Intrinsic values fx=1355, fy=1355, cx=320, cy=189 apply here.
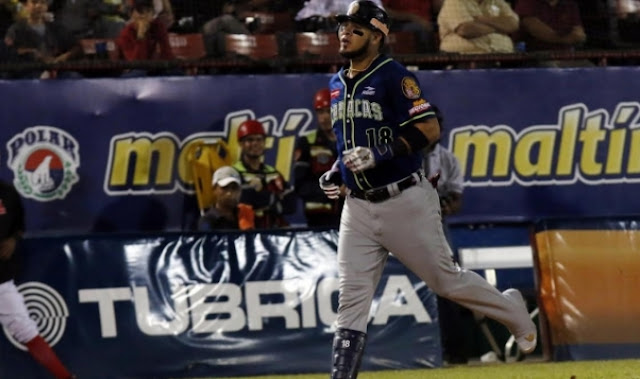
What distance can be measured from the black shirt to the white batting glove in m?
3.89

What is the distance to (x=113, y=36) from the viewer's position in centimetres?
1224

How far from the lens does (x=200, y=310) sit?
10.2 meters

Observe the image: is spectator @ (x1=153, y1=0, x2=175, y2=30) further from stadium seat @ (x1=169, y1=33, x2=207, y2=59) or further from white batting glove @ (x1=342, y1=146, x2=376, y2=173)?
white batting glove @ (x1=342, y1=146, x2=376, y2=173)

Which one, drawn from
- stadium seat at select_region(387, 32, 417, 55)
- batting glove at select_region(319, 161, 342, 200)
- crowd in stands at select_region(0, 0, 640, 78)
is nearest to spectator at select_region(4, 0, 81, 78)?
crowd in stands at select_region(0, 0, 640, 78)

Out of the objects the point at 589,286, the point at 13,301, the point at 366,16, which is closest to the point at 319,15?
the point at 589,286

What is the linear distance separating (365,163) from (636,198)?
6.56 metres

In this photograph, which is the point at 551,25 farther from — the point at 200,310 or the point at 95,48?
the point at 200,310

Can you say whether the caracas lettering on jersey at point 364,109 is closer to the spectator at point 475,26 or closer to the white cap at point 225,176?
the white cap at point 225,176

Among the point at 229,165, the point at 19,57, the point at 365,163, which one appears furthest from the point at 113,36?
the point at 365,163

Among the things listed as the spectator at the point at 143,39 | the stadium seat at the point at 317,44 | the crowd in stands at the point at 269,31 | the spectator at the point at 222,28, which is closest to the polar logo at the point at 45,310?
the crowd in stands at the point at 269,31

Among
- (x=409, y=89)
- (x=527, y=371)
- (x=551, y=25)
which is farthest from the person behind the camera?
(x=551, y=25)

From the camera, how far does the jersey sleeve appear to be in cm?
666

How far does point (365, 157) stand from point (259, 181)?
488 centimetres

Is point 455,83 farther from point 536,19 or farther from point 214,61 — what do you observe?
point 214,61
